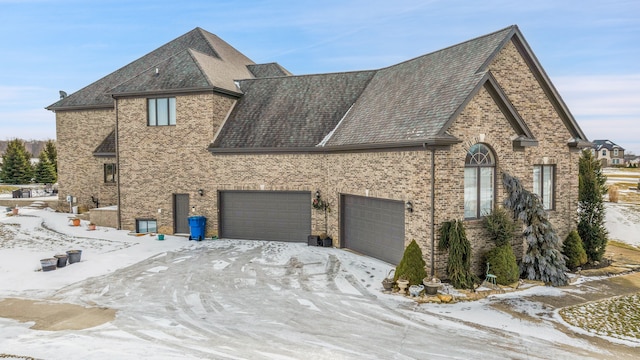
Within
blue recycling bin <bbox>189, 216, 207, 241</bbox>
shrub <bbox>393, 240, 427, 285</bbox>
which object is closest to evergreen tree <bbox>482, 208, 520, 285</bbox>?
shrub <bbox>393, 240, 427, 285</bbox>

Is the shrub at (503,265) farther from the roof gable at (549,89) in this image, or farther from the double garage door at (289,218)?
the roof gable at (549,89)

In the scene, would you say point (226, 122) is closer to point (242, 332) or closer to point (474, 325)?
point (242, 332)

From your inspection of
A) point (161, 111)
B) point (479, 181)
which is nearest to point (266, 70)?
point (161, 111)

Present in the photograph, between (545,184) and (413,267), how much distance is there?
763cm

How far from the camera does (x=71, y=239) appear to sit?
66.1 ft

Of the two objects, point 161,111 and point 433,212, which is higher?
point 161,111

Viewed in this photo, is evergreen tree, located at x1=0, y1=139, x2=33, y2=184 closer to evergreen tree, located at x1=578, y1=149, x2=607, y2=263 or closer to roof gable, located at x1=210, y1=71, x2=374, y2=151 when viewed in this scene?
roof gable, located at x1=210, y1=71, x2=374, y2=151

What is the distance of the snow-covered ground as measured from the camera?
27.3 ft

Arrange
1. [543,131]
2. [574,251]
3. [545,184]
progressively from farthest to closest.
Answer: [545,184] < [543,131] < [574,251]

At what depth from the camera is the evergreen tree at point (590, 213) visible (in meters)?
15.6

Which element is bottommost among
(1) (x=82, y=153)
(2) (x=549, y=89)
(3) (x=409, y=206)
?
(3) (x=409, y=206)

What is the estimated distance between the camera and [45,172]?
49.8m

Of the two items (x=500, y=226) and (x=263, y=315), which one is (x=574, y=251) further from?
(x=263, y=315)

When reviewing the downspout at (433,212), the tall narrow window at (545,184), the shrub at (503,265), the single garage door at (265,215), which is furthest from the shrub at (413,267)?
the single garage door at (265,215)
